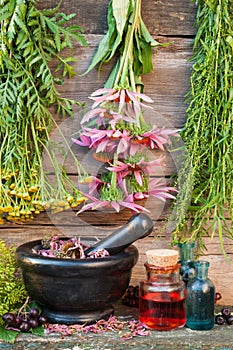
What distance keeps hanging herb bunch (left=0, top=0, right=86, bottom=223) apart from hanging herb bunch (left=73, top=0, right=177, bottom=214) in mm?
67

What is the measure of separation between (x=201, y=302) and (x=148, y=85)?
1.78ft

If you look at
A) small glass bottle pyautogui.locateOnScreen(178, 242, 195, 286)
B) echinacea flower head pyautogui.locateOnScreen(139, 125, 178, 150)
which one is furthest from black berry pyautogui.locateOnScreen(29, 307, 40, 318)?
Answer: echinacea flower head pyautogui.locateOnScreen(139, 125, 178, 150)

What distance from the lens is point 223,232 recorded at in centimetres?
146

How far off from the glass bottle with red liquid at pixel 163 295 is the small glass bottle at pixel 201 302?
17mm

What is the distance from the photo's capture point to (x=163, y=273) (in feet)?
3.97

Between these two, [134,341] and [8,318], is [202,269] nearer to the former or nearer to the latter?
[134,341]

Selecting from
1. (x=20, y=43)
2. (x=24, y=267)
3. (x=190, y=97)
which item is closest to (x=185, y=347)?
(x=24, y=267)

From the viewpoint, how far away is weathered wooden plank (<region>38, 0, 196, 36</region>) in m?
1.42

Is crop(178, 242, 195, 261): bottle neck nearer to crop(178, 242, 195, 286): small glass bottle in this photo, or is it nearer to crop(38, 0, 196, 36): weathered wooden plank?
crop(178, 242, 195, 286): small glass bottle

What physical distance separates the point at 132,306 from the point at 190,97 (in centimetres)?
52

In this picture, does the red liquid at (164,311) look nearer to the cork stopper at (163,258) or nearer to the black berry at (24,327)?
the cork stopper at (163,258)

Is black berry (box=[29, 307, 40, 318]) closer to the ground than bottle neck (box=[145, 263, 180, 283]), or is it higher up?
closer to the ground

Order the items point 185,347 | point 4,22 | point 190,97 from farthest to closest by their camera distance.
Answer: point 190,97 < point 4,22 < point 185,347

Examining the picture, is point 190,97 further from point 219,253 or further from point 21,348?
point 21,348
